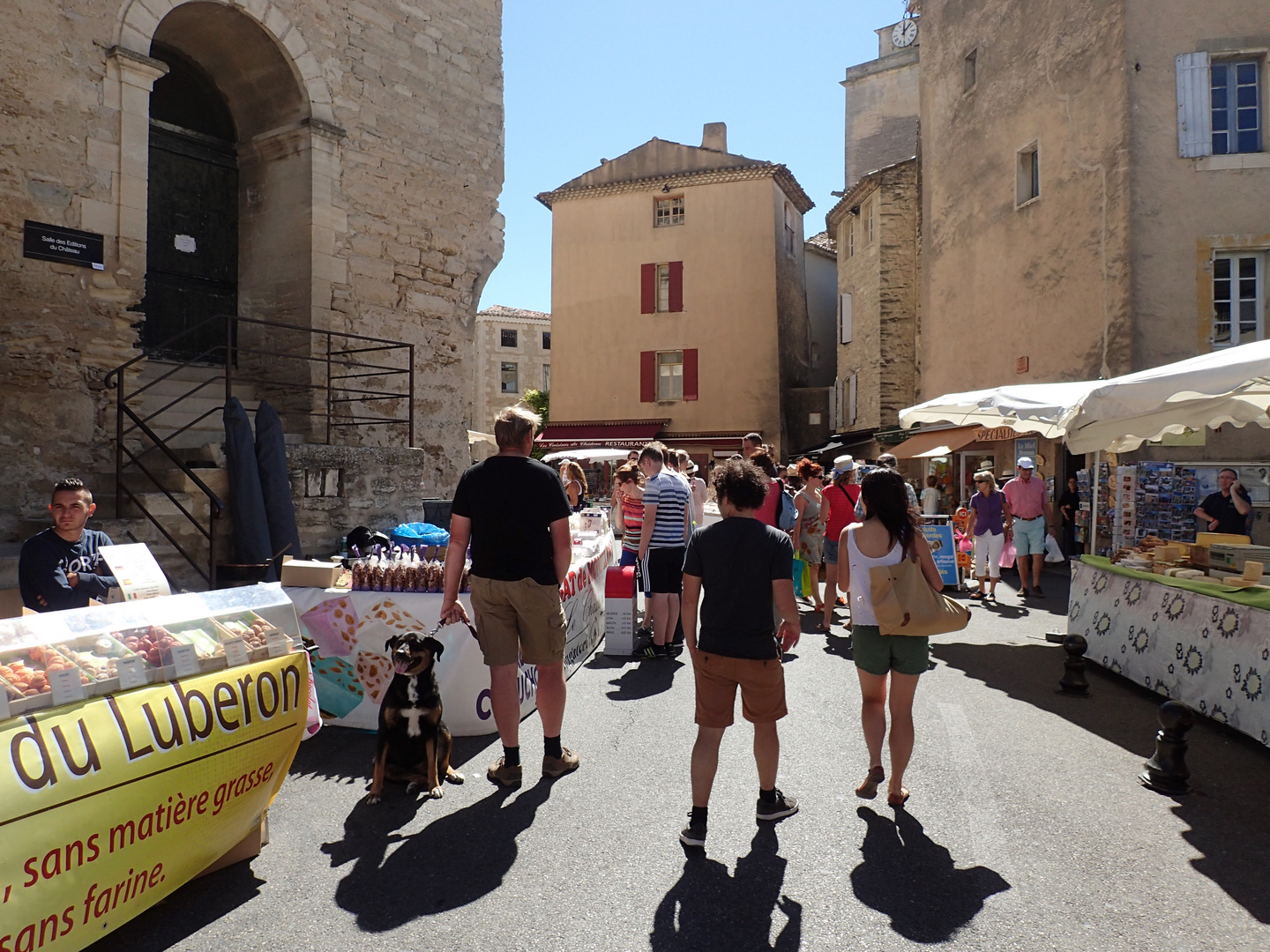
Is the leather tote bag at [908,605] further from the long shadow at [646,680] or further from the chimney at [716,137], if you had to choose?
the chimney at [716,137]

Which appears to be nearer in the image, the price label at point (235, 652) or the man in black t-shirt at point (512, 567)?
the price label at point (235, 652)

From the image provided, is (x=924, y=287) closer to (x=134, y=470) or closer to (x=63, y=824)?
(x=134, y=470)

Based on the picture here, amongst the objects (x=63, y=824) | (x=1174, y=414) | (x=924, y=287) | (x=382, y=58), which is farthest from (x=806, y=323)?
(x=63, y=824)

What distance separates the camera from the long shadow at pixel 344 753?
4.27 meters

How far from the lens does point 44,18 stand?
7273 millimetres

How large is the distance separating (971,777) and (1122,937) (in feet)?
4.69

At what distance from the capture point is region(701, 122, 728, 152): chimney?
2988cm

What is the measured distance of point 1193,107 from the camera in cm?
1294

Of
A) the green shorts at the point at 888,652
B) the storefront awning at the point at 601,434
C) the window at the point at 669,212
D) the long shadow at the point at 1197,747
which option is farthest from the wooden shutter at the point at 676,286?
the green shorts at the point at 888,652

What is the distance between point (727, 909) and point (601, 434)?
83.7 ft

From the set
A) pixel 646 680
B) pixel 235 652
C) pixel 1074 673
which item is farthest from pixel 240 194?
pixel 1074 673

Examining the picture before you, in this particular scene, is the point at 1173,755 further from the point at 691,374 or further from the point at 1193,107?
the point at 691,374

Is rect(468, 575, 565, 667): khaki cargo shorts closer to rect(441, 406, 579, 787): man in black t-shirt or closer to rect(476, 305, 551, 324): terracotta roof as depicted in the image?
rect(441, 406, 579, 787): man in black t-shirt

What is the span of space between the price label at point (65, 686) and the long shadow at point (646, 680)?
3501mm
